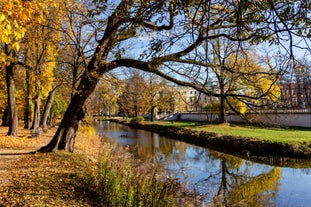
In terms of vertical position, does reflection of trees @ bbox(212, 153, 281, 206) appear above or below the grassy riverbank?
below

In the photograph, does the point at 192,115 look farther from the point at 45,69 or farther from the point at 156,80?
the point at 45,69

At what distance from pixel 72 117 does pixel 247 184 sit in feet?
25.0

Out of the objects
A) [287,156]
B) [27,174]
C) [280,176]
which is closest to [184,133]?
[287,156]

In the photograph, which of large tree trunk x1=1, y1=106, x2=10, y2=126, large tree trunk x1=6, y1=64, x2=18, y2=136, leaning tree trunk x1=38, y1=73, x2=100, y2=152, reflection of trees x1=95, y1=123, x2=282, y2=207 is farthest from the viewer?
large tree trunk x1=1, y1=106, x2=10, y2=126

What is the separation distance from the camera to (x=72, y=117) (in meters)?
10.9

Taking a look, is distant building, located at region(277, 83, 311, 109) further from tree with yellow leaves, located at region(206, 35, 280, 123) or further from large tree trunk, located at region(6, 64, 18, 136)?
large tree trunk, located at region(6, 64, 18, 136)

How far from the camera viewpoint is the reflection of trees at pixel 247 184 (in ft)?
32.1

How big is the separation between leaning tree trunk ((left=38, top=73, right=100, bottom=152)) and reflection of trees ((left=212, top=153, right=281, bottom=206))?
226 inches

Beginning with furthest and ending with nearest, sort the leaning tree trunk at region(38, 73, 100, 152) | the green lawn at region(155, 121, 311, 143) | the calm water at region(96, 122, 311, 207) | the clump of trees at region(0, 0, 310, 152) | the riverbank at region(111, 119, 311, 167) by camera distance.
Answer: the green lawn at region(155, 121, 311, 143) → the riverbank at region(111, 119, 311, 167) → the leaning tree trunk at region(38, 73, 100, 152) → the calm water at region(96, 122, 311, 207) → the clump of trees at region(0, 0, 310, 152)

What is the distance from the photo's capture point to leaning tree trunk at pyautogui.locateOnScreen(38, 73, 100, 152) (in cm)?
1054

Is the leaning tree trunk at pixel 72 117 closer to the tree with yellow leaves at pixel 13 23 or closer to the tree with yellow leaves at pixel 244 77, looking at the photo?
the tree with yellow leaves at pixel 13 23

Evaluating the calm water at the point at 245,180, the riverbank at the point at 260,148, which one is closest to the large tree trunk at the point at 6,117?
the riverbank at the point at 260,148

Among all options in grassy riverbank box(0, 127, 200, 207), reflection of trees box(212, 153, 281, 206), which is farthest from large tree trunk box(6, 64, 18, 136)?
reflection of trees box(212, 153, 281, 206)

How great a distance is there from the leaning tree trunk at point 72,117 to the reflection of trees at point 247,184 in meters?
5.73
